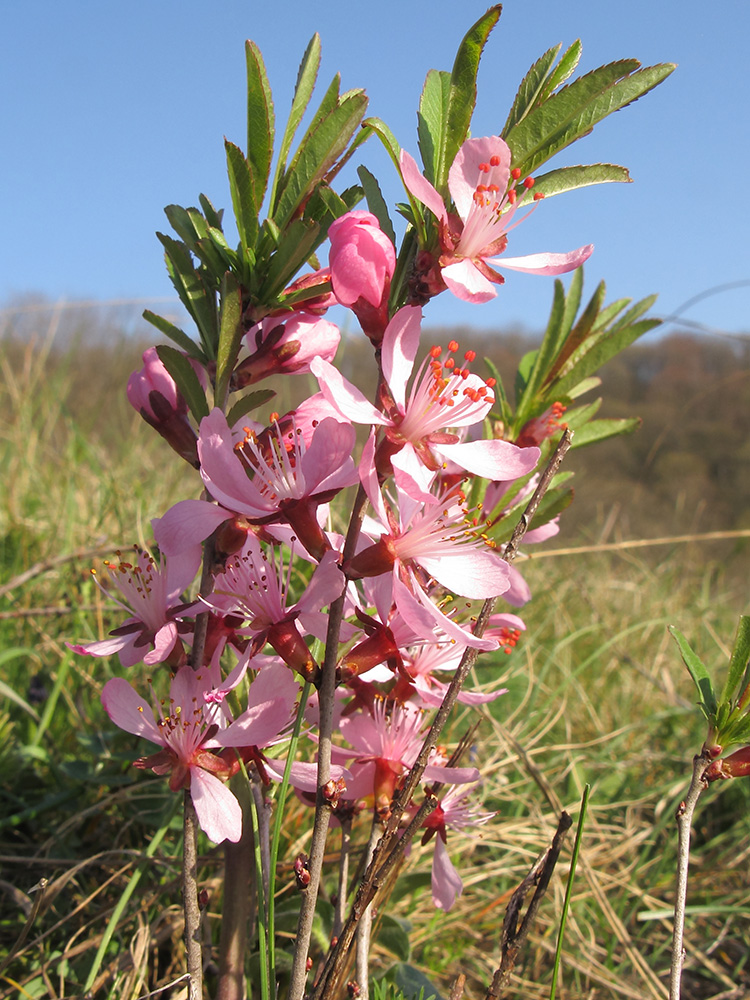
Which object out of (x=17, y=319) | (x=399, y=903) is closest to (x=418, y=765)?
(x=399, y=903)

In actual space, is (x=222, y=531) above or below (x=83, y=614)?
above

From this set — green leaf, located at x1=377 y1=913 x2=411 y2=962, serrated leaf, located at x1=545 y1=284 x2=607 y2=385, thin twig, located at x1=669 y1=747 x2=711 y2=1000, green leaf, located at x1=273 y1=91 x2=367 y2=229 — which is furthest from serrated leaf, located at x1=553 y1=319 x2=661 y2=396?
green leaf, located at x1=377 y1=913 x2=411 y2=962

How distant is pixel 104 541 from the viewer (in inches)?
102

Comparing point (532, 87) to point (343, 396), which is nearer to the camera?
point (343, 396)

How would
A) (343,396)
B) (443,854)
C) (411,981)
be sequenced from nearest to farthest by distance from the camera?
(343,396) < (443,854) < (411,981)

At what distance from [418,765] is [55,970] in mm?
911

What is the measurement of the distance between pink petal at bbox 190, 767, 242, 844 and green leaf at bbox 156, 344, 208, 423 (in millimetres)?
431

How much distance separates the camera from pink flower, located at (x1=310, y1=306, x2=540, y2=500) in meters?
0.80

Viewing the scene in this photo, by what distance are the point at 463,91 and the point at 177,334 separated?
0.47 meters

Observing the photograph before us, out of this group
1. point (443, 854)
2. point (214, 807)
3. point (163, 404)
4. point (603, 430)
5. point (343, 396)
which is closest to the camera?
point (343, 396)

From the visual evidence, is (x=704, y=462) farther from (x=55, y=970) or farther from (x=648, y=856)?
(x=55, y=970)

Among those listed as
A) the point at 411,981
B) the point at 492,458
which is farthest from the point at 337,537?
the point at 411,981

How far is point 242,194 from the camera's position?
3.17 feet

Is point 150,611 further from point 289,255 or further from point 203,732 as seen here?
point 289,255
